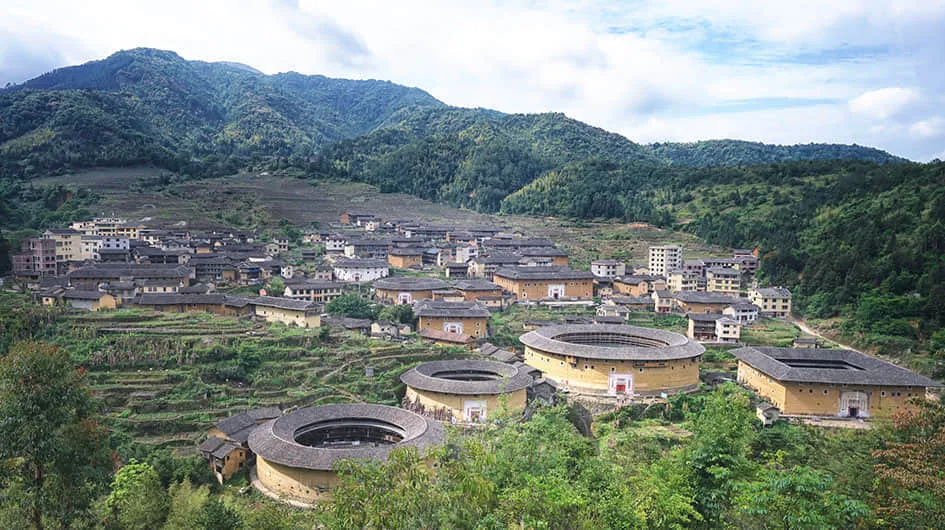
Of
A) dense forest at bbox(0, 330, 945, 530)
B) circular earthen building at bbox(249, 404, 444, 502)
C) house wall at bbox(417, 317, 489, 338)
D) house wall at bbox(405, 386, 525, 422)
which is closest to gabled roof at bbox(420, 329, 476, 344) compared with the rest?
house wall at bbox(417, 317, 489, 338)

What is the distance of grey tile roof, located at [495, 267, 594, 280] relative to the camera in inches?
1870

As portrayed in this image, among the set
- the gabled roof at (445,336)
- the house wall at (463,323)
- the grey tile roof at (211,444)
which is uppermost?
the house wall at (463,323)

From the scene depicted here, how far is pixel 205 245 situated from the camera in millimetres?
51188

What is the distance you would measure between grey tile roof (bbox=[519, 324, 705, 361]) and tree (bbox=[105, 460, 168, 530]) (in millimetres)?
22086

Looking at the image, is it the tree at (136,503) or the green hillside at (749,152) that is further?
the green hillside at (749,152)

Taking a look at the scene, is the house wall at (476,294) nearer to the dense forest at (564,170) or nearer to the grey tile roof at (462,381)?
the grey tile roof at (462,381)

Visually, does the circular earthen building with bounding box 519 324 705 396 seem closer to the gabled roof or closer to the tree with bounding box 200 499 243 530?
the gabled roof

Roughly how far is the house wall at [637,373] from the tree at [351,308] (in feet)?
42.1

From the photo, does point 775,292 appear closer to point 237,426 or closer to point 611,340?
point 611,340

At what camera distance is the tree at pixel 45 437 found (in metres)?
9.59

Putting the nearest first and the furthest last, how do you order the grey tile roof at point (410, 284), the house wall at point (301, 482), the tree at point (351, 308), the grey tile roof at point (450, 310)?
the house wall at point (301, 482) < the grey tile roof at point (450, 310) < the tree at point (351, 308) < the grey tile roof at point (410, 284)

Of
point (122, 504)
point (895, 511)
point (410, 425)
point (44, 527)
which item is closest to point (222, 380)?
point (410, 425)

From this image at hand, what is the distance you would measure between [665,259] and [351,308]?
31.4 meters

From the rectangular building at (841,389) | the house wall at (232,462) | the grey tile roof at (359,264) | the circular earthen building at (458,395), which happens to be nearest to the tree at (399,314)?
the circular earthen building at (458,395)
